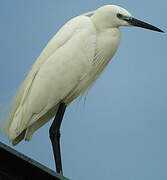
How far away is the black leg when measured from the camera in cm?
474

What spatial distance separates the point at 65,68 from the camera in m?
4.74

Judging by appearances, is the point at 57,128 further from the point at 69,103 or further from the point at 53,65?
the point at 53,65

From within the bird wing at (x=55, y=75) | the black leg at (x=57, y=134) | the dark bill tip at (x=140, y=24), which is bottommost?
the black leg at (x=57, y=134)

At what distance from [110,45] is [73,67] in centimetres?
43

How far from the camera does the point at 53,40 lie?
→ 489 centimetres

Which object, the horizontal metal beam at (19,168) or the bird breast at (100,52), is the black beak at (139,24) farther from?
the horizontal metal beam at (19,168)

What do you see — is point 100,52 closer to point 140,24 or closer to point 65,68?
point 65,68

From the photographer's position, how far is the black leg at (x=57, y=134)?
4.74m

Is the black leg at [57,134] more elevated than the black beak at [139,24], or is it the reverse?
the black beak at [139,24]

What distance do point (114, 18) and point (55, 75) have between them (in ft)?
2.56

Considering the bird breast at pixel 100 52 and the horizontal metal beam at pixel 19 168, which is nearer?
the horizontal metal beam at pixel 19 168

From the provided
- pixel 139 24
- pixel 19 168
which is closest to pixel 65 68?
pixel 139 24

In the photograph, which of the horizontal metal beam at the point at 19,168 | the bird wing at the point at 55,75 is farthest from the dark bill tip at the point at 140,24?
the horizontal metal beam at the point at 19,168

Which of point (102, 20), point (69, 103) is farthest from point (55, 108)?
point (102, 20)
